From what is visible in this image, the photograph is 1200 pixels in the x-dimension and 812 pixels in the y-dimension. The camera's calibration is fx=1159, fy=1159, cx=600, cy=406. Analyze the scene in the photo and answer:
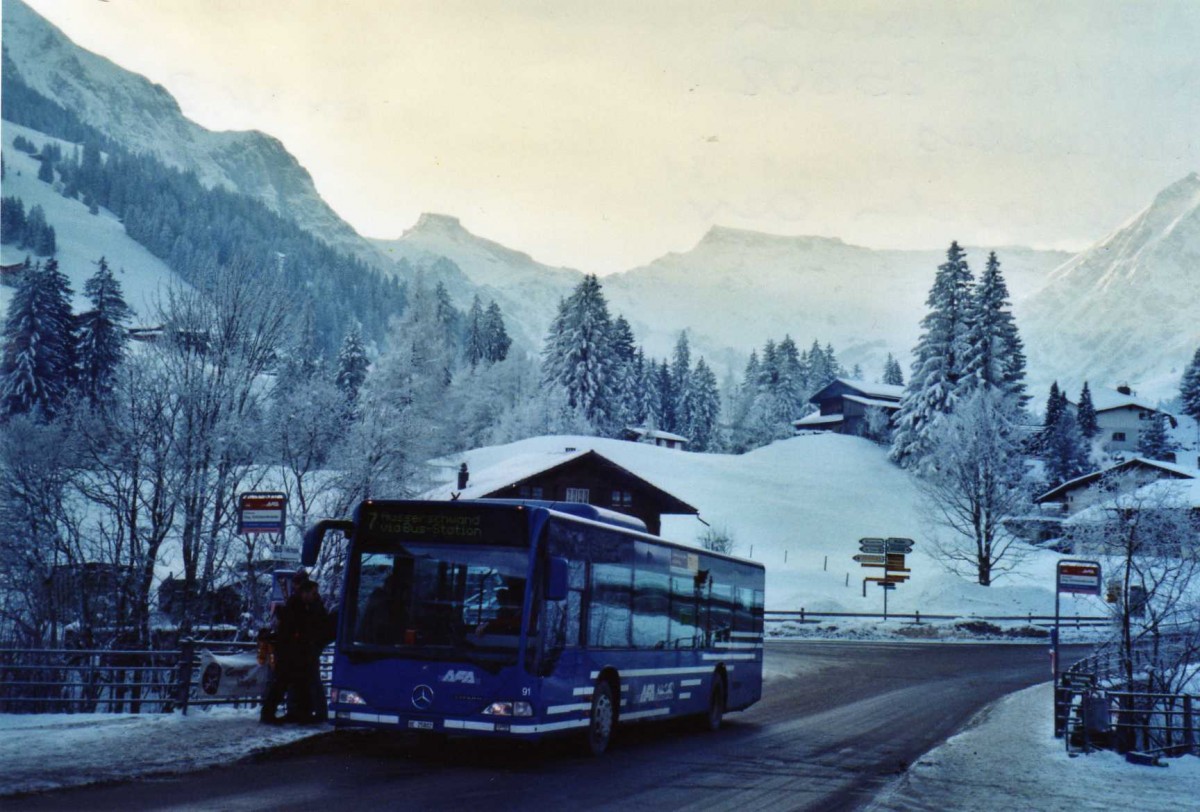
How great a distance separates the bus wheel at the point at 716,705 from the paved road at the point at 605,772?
46 centimetres

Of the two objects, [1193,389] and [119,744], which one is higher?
[1193,389]

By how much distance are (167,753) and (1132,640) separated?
19.8 m

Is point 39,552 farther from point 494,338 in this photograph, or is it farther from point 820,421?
point 494,338

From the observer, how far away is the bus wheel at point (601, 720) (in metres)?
14.9

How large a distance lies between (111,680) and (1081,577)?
59.2ft

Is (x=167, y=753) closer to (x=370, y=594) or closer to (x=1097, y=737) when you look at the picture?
(x=370, y=594)

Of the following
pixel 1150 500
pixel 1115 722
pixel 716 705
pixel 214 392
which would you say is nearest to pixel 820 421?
pixel 1150 500

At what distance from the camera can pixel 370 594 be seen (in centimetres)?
1398

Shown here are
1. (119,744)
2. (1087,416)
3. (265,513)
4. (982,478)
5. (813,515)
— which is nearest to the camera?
(119,744)

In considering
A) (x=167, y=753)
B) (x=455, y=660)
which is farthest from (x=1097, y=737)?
(x=167, y=753)

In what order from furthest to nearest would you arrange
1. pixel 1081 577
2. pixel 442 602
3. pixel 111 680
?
pixel 111 680
pixel 1081 577
pixel 442 602

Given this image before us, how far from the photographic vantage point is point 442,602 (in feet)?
44.8

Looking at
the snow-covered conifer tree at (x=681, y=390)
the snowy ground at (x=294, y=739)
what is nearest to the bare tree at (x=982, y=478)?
the snowy ground at (x=294, y=739)

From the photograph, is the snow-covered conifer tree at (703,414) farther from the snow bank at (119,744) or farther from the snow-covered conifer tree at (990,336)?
the snow bank at (119,744)
